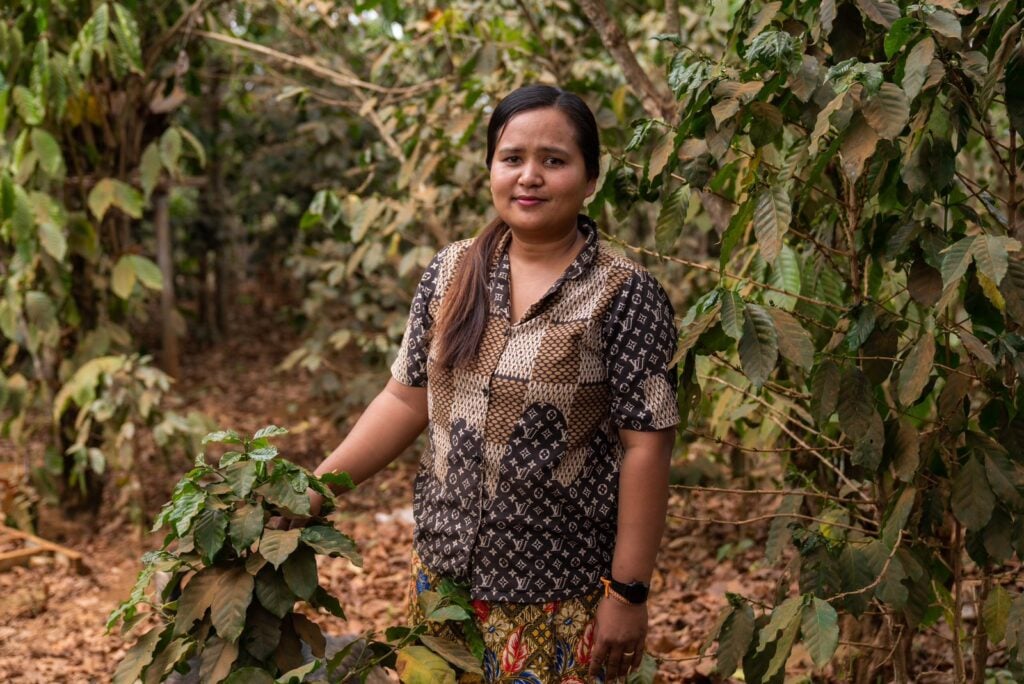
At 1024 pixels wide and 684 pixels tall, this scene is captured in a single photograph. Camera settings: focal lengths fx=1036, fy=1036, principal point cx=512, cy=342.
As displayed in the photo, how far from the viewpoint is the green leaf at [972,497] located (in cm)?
177

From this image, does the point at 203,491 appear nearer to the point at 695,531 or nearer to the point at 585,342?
the point at 585,342

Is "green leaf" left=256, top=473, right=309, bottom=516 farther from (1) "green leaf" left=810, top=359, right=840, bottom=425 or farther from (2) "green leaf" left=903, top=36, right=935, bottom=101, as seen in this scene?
(2) "green leaf" left=903, top=36, right=935, bottom=101

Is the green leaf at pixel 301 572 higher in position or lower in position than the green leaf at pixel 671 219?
lower

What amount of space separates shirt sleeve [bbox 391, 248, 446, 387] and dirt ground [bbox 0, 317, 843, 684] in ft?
3.17

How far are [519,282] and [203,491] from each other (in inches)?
24.5

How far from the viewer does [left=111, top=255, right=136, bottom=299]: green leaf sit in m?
4.01

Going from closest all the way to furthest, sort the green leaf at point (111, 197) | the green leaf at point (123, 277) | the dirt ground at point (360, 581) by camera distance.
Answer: the dirt ground at point (360, 581), the green leaf at point (111, 197), the green leaf at point (123, 277)

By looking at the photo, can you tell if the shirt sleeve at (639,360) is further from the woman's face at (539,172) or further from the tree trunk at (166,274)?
the tree trunk at (166,274)

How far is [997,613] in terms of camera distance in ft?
6.26

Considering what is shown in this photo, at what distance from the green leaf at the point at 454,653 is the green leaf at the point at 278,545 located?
0.85 feet

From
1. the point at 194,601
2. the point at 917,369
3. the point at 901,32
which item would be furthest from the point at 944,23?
the point at 194,601

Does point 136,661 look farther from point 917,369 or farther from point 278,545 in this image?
point 917,369

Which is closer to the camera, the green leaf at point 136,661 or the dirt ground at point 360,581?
the green leaf at point 136,661

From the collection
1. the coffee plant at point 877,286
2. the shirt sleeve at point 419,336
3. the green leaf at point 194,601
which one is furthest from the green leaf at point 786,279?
the green leaf at point 194,601
